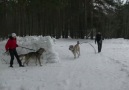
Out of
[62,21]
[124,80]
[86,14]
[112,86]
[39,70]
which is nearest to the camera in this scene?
[112,86]

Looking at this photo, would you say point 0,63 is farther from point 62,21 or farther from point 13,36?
point 62,21

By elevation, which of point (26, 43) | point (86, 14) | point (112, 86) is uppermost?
point (86, 14)

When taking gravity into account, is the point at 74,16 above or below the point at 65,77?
above

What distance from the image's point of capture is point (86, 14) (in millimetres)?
46312

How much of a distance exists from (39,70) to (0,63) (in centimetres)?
325

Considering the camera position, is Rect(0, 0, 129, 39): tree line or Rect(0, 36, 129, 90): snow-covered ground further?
Rect(0, 0, 129, 39): tree line

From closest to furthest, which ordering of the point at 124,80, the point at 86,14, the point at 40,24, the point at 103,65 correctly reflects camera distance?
1. the point at 124,80
2. the point at 103,65
3. the point at 86,14
4. the point at 40,24

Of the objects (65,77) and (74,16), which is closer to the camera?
(65,77)

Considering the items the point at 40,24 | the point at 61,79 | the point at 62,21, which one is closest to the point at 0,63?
the point at 61,79

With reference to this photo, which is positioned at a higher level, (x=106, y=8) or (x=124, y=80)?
(x=106, y=8)

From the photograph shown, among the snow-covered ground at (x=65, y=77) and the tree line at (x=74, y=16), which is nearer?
the snow-covered ground at (x=65, y=77)

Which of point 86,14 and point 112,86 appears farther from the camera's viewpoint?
point 86,14

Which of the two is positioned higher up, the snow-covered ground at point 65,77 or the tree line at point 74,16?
the tree line at point 74,16

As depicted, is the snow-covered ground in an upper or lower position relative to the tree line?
lower
